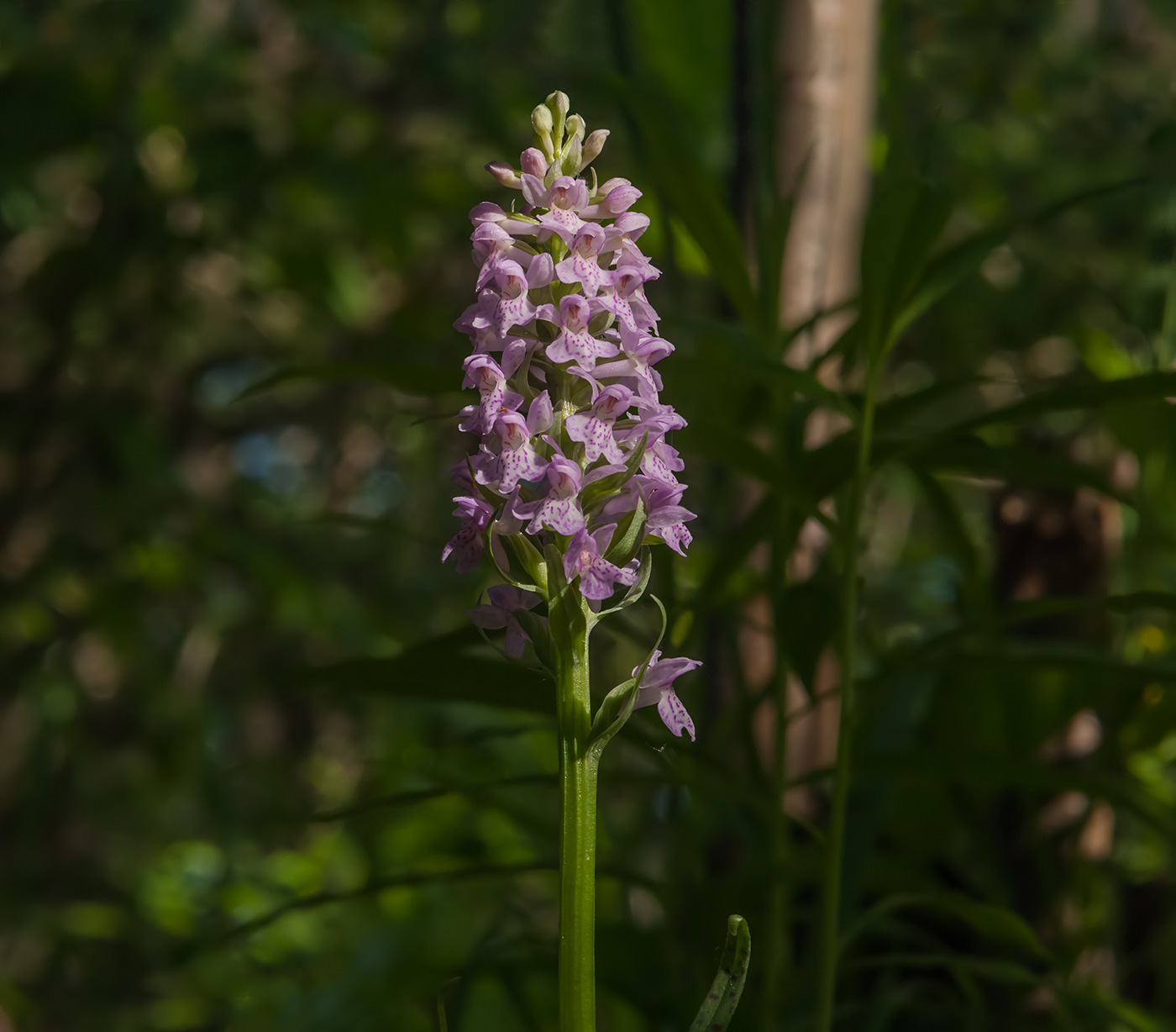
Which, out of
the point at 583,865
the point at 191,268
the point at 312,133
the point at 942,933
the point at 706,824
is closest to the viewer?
the point at 583,865

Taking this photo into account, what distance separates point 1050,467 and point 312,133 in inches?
52.6

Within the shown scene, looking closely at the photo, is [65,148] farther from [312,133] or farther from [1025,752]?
[1025,752]

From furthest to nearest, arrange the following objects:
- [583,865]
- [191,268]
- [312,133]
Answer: [191,268]
[312,133]
[583,865]

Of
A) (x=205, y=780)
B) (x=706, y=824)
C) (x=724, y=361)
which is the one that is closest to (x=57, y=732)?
(x=205, y=780)

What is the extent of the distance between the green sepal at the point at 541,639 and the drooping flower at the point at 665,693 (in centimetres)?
4

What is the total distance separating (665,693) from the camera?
417 millimetres

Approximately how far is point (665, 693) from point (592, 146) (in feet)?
0.74

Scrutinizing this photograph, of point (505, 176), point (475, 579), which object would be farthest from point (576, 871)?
point (475, 579)

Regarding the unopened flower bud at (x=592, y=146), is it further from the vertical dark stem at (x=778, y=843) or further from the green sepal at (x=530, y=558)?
the vertical dark stem at (x=778, y=843)

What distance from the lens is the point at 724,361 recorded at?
1.76 ft

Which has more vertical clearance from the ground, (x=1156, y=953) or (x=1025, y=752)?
(x=1025, y=752)

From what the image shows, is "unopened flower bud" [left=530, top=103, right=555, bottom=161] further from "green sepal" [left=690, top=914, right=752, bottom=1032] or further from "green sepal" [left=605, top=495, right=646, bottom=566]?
"green sepal" [left=690, top=914, right=752, bottom=1032]

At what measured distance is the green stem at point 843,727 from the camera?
1.72 feet

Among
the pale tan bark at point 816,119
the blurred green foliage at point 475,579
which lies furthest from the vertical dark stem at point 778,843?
the pale tan bark at point 816,119
